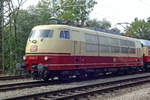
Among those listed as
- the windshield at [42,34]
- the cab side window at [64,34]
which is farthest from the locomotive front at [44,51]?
the cab side window at [64,34]

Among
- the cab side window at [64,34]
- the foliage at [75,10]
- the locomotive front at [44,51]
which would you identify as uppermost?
the foliage at [75,10]

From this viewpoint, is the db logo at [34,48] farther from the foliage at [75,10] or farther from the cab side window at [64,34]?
the foliage at [75,10]

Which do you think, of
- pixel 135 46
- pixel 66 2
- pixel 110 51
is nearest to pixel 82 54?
pixel 110 51

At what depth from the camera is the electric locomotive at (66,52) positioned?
1518 centimetres

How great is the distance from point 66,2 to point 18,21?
2050 centimetres

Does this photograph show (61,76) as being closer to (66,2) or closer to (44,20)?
(44,20)

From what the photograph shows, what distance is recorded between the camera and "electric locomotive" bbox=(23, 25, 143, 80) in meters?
15.2

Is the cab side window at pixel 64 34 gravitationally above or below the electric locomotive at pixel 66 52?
above

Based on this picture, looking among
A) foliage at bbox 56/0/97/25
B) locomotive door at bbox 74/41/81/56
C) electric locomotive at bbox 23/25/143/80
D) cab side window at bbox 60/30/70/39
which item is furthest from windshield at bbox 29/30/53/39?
foliage at bbox 56/0/97/25

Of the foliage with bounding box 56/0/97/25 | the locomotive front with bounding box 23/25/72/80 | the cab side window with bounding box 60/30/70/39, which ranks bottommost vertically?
the locomotive front with bounding box 23/25/72/80

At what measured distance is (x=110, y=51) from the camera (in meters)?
20.6

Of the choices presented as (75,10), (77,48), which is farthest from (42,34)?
(75,10)

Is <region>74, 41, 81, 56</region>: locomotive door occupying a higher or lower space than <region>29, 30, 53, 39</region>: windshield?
lower

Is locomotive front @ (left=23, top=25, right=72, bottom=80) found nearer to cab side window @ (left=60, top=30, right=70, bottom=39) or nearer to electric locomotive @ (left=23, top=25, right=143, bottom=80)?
electric locomotive @ (left=23, top=25, right=143, bottom=80)
